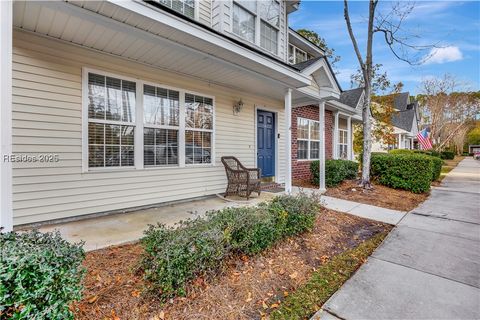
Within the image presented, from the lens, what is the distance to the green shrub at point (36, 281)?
1.37 meters

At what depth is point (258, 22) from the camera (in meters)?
7.06

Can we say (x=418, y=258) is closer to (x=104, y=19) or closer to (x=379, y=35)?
(x=104, y=19)

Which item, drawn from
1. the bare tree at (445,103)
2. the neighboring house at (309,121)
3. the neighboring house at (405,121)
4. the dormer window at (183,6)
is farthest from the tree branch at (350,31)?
the bare tree at (445,103)

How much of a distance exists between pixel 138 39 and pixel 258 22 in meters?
4.38

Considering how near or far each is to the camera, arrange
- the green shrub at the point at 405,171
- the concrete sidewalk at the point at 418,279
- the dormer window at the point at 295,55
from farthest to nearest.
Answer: the dormer window at the point at 295,55
the green shrub at the point at 405,171
the concrete sidewalk at the point at 418,279

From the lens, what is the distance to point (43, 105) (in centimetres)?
391

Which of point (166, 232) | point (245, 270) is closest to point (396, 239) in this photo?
point (245, 270)

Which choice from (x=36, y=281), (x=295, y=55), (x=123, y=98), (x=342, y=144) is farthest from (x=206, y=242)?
(x=342, y=144)

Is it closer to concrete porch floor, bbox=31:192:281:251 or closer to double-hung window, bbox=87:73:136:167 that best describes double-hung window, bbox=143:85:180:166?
double-hung window, bbox=87:73:136:167

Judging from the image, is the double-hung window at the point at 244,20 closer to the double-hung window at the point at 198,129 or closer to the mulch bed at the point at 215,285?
the double-hung window at the point at 198,129

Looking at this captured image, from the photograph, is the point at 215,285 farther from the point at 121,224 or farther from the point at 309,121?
the point at 309,121

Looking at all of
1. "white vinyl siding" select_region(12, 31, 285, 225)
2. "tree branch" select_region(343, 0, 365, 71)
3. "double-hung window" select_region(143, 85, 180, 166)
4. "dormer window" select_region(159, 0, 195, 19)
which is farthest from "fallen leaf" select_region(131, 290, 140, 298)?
"tree branch" select_region(343, 0, 365, 71)

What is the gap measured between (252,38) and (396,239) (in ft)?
20.4

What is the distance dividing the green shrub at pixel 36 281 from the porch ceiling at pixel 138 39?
3.00 m
